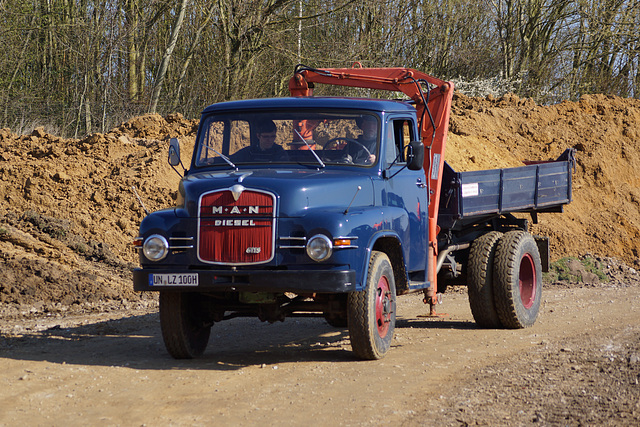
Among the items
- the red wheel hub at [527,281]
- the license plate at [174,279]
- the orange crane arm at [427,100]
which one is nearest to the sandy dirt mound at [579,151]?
the red wheel hub at [527,281]

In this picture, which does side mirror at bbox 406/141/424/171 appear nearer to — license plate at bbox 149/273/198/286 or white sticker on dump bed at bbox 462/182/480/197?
white sticker on dump bed at bbox 462/182/480/197

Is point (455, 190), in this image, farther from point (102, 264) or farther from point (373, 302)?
point (102, 264)

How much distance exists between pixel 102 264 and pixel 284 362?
7070 millimetres

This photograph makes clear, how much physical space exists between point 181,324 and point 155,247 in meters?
0.85

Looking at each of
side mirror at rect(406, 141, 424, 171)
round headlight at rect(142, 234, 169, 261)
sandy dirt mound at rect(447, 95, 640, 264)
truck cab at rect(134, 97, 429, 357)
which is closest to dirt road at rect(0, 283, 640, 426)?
truck cab at rect(134, 97, 429, 357)

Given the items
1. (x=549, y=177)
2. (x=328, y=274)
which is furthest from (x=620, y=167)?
(x=328, y=274)

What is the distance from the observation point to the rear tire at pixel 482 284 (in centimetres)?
995

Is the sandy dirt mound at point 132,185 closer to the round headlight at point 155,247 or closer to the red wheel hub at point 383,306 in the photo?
the round headlight at point 155,247

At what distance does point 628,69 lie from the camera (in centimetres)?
3062

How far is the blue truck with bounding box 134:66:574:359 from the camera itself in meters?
7.04

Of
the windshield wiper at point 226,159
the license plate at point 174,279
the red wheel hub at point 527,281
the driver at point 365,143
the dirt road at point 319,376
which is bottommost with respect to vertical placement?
the dirt road at point 319,376

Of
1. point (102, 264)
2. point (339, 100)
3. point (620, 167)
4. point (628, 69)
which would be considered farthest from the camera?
point (628, 69)

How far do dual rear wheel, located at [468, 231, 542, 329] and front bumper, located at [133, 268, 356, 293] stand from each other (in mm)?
3448

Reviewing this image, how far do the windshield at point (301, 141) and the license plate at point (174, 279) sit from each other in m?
1.42
